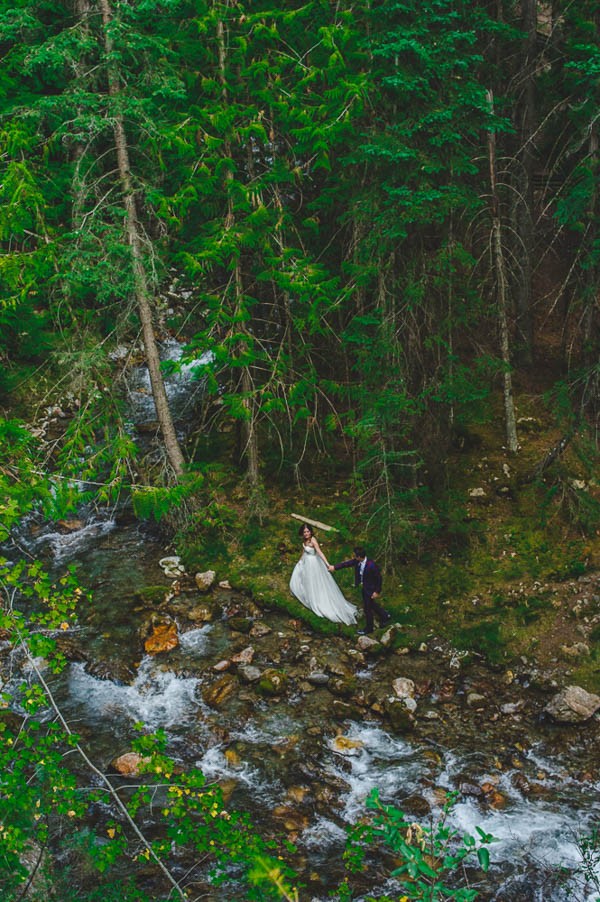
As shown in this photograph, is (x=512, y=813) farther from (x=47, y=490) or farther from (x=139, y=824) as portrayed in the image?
(x=47, y=490)

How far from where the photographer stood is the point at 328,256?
1362 cm

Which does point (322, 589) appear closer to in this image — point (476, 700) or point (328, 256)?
point (476, 700)

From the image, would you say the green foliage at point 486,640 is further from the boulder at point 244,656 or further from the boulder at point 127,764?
the boulder at point 127,764

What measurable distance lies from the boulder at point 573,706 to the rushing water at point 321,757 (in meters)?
0.31

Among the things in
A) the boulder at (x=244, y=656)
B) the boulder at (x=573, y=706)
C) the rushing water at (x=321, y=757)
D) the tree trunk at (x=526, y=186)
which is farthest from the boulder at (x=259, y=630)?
the tree trunk at (x=526, y=186)

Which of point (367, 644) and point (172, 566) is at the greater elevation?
point (172, 566)

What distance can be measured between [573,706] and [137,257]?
1080cm

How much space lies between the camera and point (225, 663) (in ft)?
33.9

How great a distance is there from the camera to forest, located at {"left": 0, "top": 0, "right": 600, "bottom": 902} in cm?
1069

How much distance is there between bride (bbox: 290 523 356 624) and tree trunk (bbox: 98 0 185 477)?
347cm

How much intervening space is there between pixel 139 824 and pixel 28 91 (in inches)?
601

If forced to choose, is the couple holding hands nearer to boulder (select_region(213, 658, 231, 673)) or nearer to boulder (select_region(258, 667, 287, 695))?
boulder (select_region(258, 667, 287, 695))

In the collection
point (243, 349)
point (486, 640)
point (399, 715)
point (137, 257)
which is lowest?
point (486, 640)

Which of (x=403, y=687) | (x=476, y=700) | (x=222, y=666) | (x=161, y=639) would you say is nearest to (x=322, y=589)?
(x=222, y=666)
